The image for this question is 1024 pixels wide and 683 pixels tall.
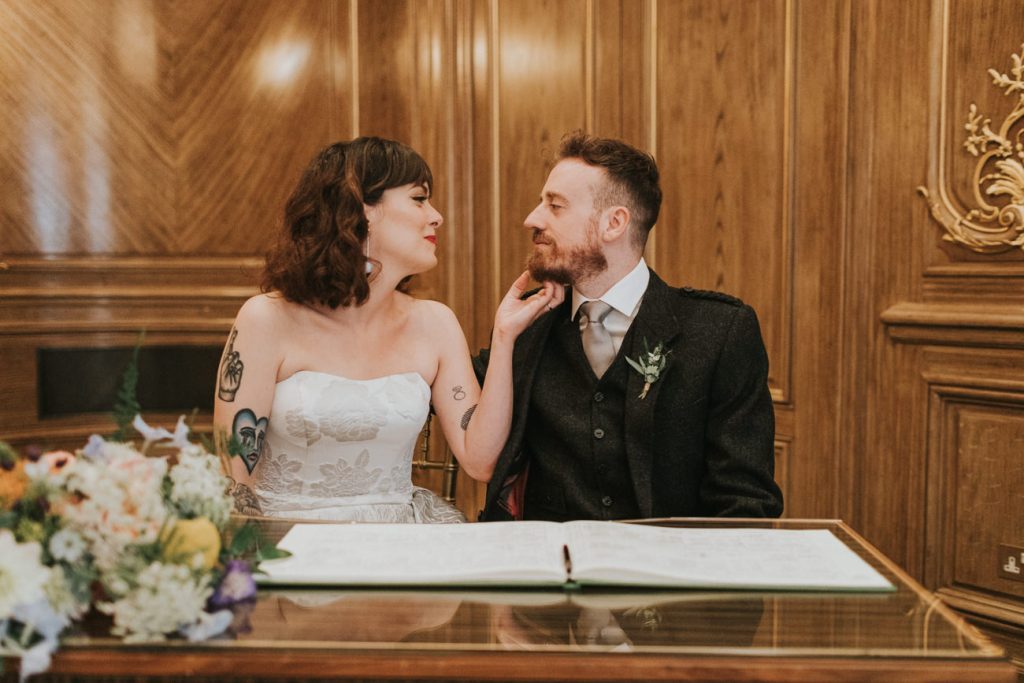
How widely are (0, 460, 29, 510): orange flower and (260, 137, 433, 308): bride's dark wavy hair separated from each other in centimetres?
138

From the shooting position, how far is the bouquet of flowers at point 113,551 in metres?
1.21

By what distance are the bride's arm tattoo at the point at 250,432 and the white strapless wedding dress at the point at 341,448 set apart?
0.23 ft

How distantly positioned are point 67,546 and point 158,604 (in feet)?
0.45

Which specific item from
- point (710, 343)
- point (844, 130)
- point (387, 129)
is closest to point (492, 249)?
point (387, 129)

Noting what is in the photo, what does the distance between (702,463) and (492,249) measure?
8.42 feet

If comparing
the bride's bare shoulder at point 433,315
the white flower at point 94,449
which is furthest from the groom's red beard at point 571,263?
the white flower at point 94,449

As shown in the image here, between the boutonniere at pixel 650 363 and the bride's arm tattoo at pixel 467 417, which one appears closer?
the boutonniere at pixel 650 363

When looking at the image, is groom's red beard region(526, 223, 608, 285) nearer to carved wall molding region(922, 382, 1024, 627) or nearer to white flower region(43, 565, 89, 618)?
carved wall molding region(922, 382, 1024, 627)

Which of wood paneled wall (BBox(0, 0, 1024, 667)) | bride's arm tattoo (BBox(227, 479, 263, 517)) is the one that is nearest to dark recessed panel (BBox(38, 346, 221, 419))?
wood paneled wall (BBox(0, 0, 1024, 667))

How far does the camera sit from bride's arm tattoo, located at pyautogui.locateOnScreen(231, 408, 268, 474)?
8.33 feet

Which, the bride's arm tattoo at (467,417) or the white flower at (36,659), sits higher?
the white flower at (36,659)

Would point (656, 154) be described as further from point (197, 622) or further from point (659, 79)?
point (197, 622)

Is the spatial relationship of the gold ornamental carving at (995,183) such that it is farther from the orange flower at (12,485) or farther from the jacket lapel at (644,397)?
the orange flower at (12,485)

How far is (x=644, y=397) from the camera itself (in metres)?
2.44
